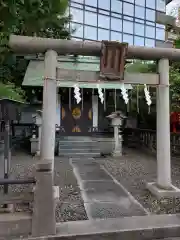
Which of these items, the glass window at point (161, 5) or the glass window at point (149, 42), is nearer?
the glass window at point (149, 42)

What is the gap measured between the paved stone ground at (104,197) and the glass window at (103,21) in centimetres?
1912

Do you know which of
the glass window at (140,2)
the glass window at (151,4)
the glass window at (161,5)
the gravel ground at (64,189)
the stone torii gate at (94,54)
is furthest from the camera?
the glass window at (161,5)

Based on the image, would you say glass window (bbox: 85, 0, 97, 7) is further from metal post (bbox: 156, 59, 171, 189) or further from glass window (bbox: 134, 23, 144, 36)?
metal post (bbox: 156, 59, 171, 189)

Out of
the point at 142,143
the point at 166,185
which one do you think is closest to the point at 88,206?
the point at 166,185

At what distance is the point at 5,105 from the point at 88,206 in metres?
2.95

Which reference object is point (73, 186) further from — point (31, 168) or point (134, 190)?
point (31, 168)

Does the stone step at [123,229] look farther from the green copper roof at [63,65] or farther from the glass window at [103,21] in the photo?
the glass window at [103,21]

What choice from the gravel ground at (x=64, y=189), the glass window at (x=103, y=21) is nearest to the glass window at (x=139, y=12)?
the glass window at (x=103, y=21)

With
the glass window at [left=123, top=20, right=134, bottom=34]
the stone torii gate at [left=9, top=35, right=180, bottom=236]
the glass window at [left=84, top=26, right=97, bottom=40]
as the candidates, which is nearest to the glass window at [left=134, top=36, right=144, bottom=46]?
the glass window at [left=123, top=20, right=134, bottom=34]

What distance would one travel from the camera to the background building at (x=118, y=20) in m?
23.5

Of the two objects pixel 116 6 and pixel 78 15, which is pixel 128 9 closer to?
pixel 116 6

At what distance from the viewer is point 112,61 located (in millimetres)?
6070

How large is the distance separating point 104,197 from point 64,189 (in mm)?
1212

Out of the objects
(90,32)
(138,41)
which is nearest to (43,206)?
(90,32)
